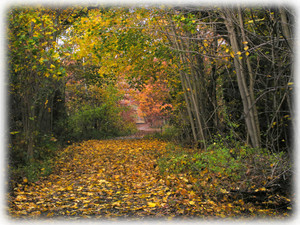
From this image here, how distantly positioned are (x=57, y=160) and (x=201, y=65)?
5.43m

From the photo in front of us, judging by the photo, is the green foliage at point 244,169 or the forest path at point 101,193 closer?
the forest path at point 101,193

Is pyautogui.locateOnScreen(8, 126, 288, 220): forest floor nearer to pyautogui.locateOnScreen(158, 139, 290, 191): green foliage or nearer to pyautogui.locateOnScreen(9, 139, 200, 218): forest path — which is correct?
pyautogui.locateOnScreen(9, 139, 200, 218): forest path

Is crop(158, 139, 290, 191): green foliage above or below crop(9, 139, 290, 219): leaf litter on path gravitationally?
above

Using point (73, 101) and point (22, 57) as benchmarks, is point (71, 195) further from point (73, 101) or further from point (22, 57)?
point (73, 101)

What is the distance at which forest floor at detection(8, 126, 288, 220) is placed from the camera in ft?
13.7

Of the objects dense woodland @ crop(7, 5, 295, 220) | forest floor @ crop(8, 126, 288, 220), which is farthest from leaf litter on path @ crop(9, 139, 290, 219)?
dense woodland @ crop(7, 5, 295, 220)

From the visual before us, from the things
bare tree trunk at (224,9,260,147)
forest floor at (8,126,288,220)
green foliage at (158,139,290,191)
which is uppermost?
bare tree trunk at (224,9,260,147)

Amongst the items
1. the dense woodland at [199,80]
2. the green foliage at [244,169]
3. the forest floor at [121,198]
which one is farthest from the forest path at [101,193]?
the green foliage at [244,169]

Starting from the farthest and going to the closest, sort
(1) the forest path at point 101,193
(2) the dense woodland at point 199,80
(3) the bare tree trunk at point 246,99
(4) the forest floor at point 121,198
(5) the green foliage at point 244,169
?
(3) the bare tree trunk at point 246,99 < (2) the dense woodland at point 199,80 < (5) the green foliage at point 244,169 < (1) the forest path at point 101,193 < (4) the forest floor at point 121,198

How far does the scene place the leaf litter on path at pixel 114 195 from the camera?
4.23 metres

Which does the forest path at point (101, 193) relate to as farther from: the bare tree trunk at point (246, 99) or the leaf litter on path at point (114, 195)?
the bare tree trunk at point (246, 99)

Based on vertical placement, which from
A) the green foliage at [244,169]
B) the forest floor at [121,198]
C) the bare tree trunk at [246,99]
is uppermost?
the bare tree trunk at [246,99]

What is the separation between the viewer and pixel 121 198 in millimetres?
5078

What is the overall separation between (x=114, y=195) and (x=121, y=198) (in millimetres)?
274
